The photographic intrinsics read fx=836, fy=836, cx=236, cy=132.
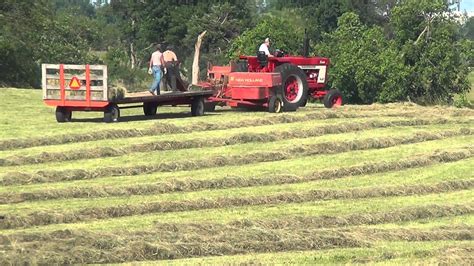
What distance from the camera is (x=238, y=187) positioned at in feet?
55.9

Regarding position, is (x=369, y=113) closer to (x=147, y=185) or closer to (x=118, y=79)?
(x=147, y=185)

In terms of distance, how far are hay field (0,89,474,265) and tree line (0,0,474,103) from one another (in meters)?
22.5

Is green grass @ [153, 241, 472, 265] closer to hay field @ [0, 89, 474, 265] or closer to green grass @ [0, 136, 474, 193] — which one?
hay field @ [0, 89, 474, 265]

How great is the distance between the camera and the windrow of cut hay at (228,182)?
15.7 m

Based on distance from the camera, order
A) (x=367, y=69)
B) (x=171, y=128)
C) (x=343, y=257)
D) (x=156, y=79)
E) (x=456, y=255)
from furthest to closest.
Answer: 1. (x=367, y=69)
2. (x=156, y=79)
3. (x=171, y=128)
4. (x=343, y=257)
5. (x=456, y=255)

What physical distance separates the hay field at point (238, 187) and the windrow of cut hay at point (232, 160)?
29 millimetres

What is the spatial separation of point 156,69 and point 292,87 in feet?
14.0

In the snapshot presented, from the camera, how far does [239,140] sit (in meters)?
20.9

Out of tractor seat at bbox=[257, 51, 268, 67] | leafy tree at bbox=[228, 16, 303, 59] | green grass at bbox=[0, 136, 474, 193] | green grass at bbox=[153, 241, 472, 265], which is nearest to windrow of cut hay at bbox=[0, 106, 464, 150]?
tractor seat at bbox=[257, 51, 268, 67]

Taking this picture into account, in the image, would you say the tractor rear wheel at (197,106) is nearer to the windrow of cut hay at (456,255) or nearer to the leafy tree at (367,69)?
the windrow of cut hay at (456,255)

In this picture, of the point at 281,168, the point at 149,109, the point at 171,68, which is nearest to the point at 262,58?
the point at 171,68

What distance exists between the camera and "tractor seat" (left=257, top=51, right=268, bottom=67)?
974 inches

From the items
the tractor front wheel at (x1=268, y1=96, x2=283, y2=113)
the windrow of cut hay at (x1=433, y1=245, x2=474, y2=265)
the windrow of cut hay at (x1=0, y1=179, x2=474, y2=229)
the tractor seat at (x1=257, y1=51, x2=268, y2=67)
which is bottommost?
the windrow of cut hay at (x1=0, y1=179, x2=474, y2=229)

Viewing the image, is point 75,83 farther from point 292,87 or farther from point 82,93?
point 292,87
